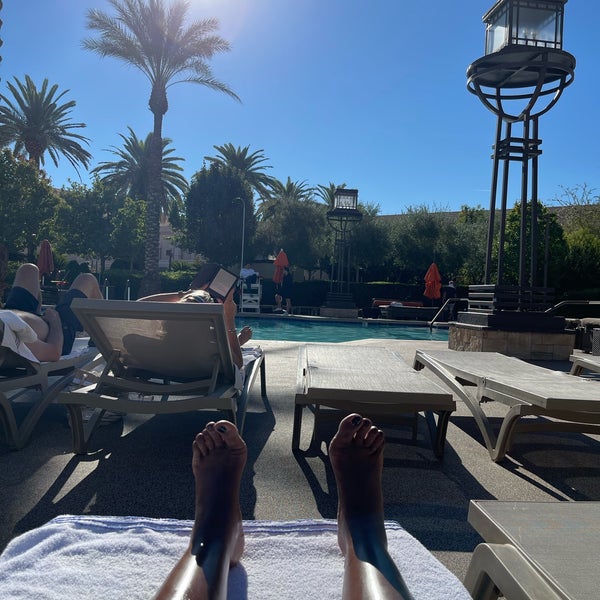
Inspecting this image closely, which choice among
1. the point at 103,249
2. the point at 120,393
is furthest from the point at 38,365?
the point at 103,249

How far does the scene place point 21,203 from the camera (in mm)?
20766

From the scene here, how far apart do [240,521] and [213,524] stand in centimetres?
16

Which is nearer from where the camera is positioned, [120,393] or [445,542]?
[445,542]

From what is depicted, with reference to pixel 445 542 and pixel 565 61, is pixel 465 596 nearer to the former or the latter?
pixel 445 542

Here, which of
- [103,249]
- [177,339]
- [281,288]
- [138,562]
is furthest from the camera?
[103,249]

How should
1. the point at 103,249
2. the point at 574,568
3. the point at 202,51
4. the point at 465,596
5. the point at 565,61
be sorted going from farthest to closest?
the point at 103,249, the point at 202,51, the point at 565,61, the point at 465,596, the point at 574,568

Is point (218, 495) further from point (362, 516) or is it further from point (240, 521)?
point (362, 516)

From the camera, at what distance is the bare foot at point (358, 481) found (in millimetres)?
1335

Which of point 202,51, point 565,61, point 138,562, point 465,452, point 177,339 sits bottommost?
point 465,452

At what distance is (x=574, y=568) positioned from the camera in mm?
980

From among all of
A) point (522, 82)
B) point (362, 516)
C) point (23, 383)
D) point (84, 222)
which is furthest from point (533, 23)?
point (84, 222)

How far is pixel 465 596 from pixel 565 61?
7461 millimetres

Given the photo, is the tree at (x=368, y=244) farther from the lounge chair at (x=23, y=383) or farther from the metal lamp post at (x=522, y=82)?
the lounge chair at (x=23, y=383)

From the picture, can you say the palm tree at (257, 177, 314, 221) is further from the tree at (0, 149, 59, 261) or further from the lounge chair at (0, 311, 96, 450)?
the lounge chair at (0, 311, 96, 450)
